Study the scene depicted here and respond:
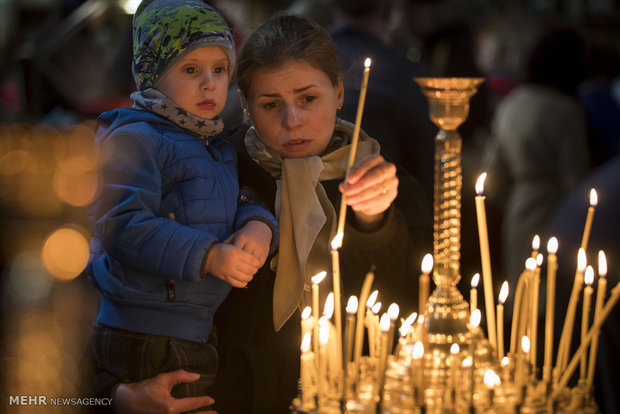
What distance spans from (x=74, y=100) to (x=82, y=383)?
302 centimetres

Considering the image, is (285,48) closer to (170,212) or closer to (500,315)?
(170,212)

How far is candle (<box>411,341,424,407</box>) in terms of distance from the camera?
4.07 feet

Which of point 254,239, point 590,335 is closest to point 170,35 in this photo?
point 254,239

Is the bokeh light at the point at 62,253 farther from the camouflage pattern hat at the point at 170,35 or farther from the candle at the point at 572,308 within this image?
the candle at the point at 572,308

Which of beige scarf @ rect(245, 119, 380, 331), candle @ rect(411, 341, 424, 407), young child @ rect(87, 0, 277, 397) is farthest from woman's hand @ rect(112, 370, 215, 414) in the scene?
candle @ rect(411, 341, 424, 407)

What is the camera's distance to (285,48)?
156cm

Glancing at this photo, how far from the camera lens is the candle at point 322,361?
1.23m

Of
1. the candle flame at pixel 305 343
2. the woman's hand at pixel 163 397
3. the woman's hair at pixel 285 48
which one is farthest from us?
the woman's hair at pixel 285 48

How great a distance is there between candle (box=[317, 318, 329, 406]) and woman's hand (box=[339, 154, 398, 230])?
0.25m

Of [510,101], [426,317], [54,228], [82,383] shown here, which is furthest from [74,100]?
[426,317]

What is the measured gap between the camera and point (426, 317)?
133 centimetres

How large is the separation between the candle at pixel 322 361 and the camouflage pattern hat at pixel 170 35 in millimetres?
510

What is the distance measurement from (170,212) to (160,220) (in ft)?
0.23

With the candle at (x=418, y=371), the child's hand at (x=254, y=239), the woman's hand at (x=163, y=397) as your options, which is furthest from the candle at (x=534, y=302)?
the woman's hand at (x=163, y=397)
